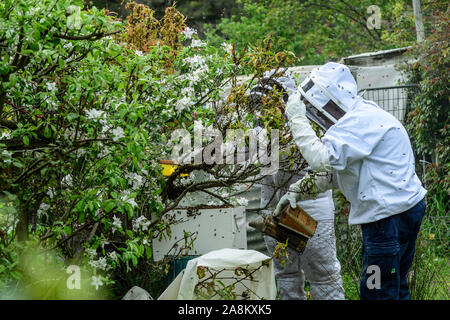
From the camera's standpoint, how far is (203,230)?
13.6 ft

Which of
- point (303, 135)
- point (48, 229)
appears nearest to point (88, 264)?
point (48, 229)

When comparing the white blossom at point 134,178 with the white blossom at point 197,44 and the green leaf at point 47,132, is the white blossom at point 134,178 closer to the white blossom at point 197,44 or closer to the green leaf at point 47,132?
the green leaf at point 47,132

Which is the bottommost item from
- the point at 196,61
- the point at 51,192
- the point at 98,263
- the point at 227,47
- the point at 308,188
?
the point at 98,263

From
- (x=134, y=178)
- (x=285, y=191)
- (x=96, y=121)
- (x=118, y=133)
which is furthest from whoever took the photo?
(x=285, y=191)

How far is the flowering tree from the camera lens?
8.77 feet

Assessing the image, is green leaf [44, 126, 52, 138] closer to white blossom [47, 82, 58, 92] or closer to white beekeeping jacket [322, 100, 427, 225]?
white blossom [47, 82, 58, 92]

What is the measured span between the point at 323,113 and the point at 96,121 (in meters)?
1.33

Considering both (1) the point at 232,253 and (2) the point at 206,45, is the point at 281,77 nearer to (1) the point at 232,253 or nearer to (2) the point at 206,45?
(2) the point at 206,45

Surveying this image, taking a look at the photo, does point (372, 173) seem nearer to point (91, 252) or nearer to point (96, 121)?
point (96, 121)

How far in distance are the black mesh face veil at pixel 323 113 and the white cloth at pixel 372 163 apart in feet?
0.28

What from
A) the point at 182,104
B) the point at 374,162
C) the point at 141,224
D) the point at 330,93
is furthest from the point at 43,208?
the point at 374,162

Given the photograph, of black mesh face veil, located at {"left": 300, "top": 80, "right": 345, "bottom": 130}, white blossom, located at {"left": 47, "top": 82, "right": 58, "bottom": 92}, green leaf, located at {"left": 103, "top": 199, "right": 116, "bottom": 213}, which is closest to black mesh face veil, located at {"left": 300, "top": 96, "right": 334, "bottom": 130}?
black mesh face veil, located at {"left": 300, "top": 80, "right": 345, "bottom": 130}
